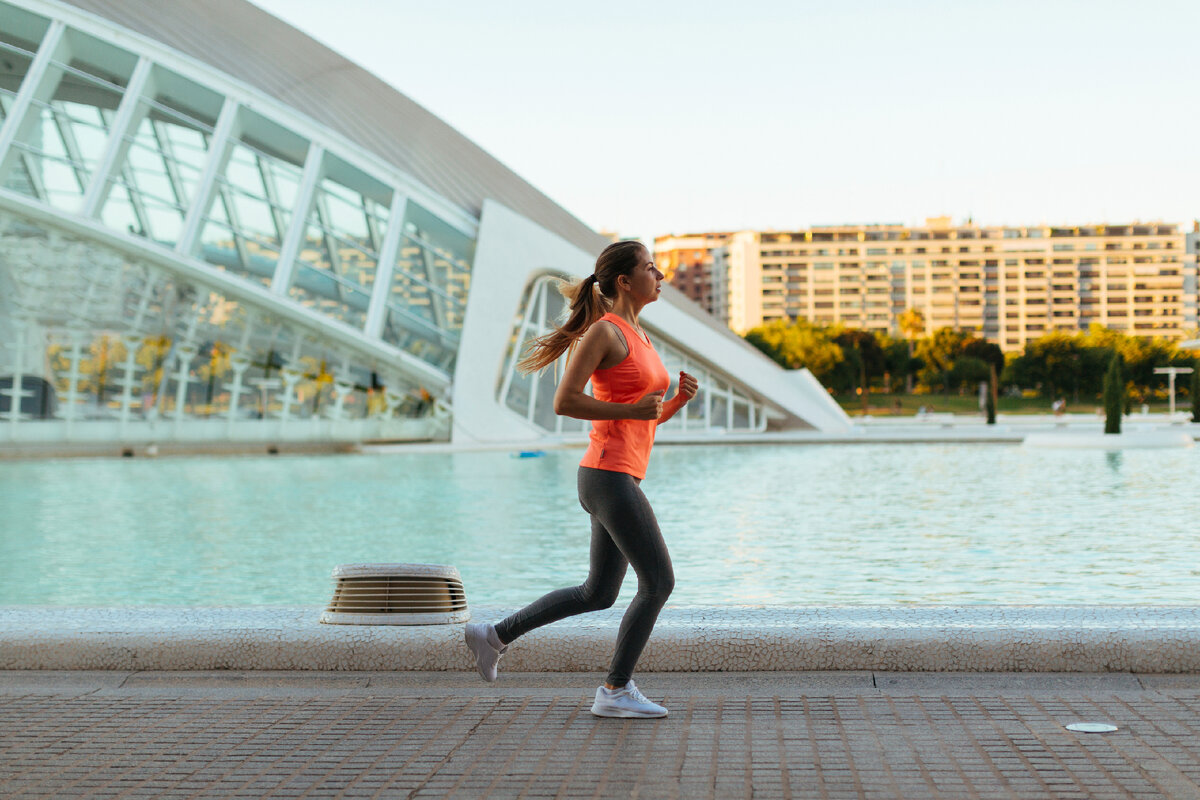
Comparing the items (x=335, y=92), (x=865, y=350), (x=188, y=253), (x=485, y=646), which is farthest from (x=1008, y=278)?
(x=485, y=646)

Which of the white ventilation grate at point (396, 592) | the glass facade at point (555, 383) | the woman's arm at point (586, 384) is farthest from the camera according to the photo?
the glass facade at point (555, 383)

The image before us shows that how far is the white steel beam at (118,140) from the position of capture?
2641cm

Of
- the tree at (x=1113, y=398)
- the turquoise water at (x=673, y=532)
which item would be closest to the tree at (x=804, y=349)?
the tree at (x=1113, y=398)

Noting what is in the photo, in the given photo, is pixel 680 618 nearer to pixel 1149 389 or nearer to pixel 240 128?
pixel 240 128

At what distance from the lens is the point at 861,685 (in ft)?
16.2

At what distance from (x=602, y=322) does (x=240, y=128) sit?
26.4m

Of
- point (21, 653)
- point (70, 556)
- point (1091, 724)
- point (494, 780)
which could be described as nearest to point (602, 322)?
point (494, 780)

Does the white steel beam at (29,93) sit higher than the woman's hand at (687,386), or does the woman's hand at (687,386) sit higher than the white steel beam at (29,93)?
the white steel beam at (29,93)

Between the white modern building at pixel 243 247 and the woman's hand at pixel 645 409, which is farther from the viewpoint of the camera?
the white modern building at pixel 243 247

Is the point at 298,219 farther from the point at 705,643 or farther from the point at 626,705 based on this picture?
the point at 626,705

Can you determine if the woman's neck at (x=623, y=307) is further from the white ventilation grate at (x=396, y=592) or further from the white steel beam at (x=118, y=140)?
the white steel beam at (x=118, y=140)

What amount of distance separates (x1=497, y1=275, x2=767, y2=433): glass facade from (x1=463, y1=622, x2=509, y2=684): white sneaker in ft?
83.5

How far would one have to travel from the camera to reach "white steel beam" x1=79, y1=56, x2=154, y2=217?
86.6ft

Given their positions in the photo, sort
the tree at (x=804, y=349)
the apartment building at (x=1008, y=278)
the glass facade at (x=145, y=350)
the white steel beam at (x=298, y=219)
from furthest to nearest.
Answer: the apartment building at (x=1008, y=278), the tree at (x=804, y=349), the white steel beam at (x=298, y=219), the glass facade at (x=145, y=350)
